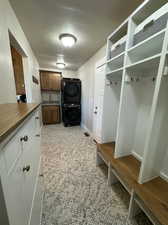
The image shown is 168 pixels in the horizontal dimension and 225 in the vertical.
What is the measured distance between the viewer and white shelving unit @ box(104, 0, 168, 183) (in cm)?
90

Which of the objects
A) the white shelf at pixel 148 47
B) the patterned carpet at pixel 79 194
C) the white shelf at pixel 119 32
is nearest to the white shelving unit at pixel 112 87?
the white shelf at pixel 119 32

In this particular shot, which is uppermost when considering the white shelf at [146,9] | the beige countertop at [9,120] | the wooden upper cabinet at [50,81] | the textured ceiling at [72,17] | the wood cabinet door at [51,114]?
the textured ceiling at [72,17]

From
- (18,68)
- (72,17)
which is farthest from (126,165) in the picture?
(18,68)

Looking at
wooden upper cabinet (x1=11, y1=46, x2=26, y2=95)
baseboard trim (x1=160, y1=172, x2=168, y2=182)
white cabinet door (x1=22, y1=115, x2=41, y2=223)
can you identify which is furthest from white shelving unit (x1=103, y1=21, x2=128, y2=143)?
wooden upper cabinet (x1=11, y1=46, x2=26, y2=95)

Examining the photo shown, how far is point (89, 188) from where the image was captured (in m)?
1.46

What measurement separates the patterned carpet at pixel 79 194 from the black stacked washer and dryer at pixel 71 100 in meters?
1.95

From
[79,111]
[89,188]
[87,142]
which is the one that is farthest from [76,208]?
[79,111]

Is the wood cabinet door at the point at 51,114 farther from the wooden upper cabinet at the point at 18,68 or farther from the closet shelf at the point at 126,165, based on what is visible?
the closet shelf at the point at 126,165

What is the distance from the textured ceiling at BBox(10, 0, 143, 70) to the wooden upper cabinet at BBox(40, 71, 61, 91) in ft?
6.01

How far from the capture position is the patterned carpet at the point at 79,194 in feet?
3.63

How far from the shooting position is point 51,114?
4.32 m

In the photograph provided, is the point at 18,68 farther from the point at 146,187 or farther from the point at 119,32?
the point at 146,187

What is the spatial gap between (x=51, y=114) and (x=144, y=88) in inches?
146

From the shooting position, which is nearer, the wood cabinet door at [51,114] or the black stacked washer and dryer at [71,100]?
the black stacked washer and dryer at [71,100]
